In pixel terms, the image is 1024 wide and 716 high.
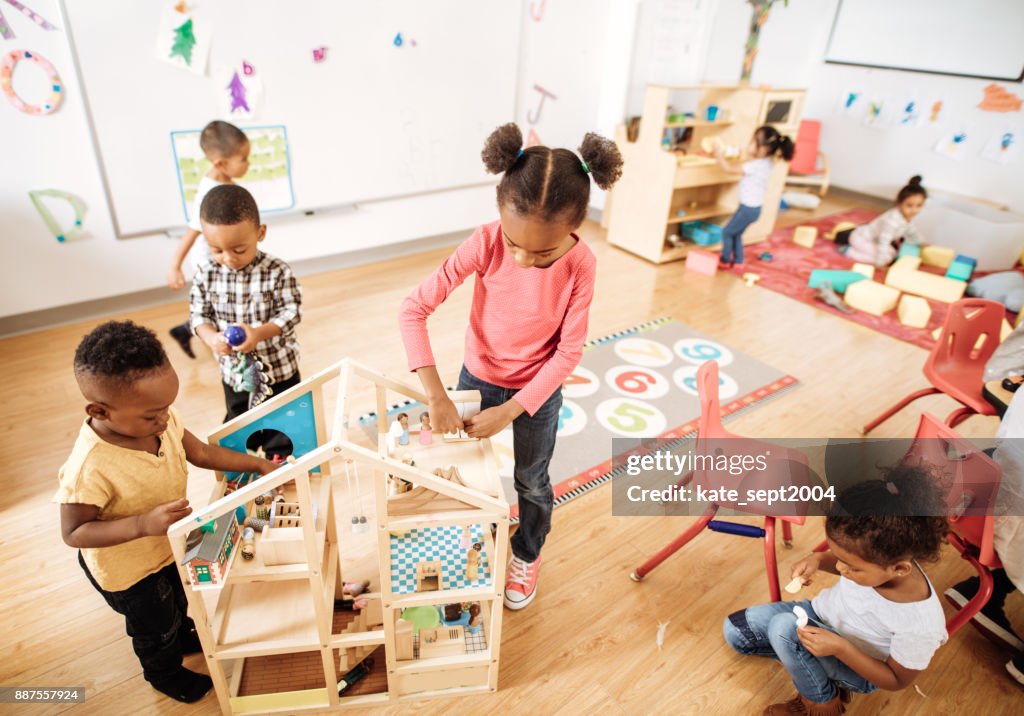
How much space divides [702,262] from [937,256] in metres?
1.80

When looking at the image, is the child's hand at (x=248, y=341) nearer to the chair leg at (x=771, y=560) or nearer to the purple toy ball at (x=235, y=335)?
the purple toy ball at (x=235, y=335)

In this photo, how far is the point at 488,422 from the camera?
4.38ft

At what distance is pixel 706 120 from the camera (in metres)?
4.39

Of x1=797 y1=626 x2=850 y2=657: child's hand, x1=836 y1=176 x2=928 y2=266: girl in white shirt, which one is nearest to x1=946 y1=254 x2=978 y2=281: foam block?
x1=836 y1=176 x2=928 y2=266: girl in white shirt

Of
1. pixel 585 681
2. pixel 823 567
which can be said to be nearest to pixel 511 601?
pixel 585 681

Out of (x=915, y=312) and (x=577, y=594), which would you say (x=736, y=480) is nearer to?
Answer: (x=577, y=594)

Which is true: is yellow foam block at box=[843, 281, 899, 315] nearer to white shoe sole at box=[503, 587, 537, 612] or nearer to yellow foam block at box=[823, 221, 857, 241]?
yellow foam block at box=[823, 221, 857, 241]

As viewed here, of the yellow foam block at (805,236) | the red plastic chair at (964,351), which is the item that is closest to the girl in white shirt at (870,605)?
the red plastic chair at (964,351)

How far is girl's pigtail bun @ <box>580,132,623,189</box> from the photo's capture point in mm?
1204

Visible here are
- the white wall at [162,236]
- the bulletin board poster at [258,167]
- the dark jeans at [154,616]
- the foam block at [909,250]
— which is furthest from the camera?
the foam block at [909,250]

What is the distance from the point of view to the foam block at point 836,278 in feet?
13.0

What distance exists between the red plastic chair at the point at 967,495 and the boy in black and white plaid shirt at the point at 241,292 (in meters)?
1.68

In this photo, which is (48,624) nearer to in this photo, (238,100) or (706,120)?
(238,100)

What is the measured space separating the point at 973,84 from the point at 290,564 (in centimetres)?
620
